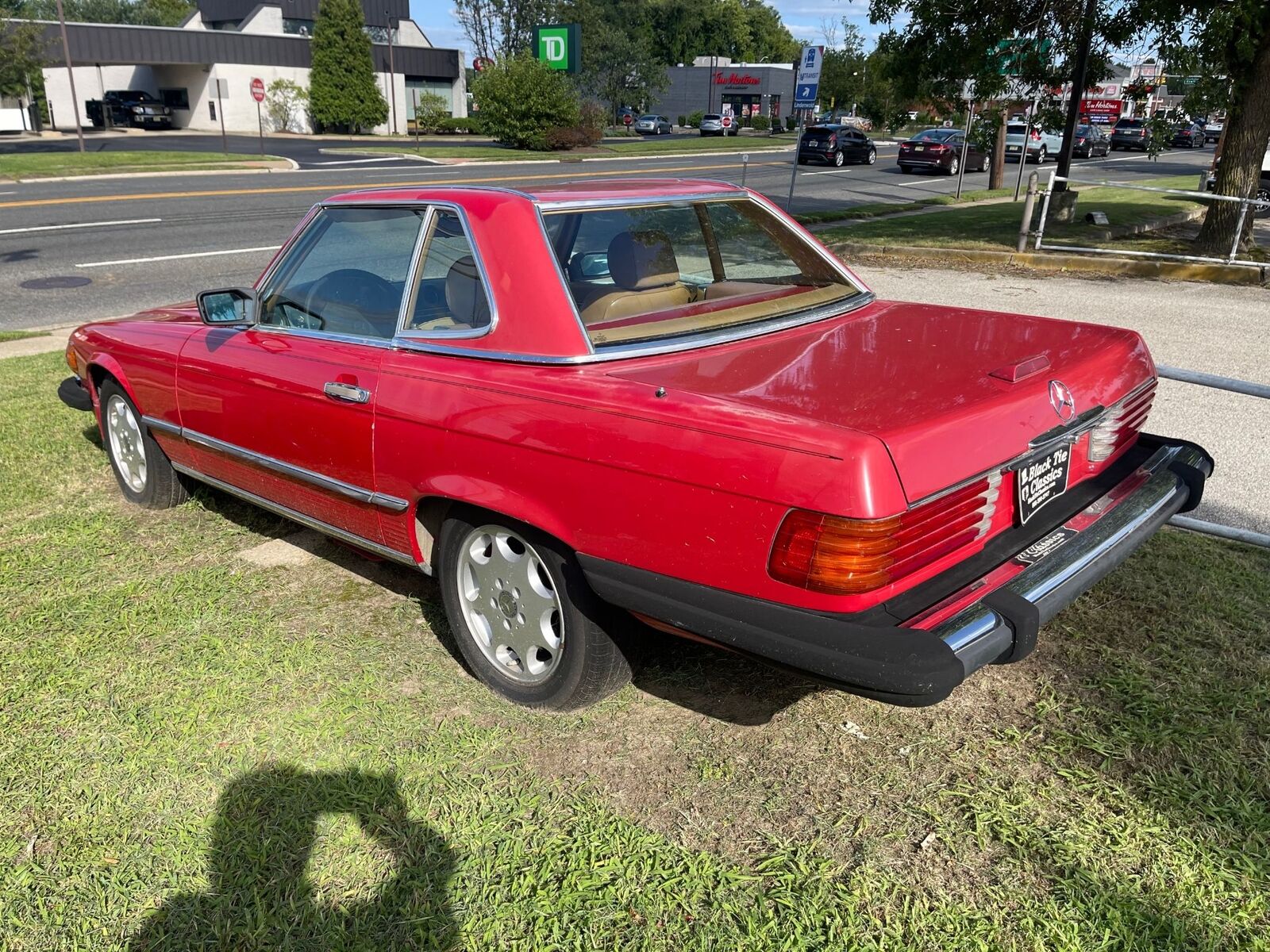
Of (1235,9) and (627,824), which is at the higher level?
(1235,9)

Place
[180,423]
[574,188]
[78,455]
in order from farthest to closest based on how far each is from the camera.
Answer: [78,455]
[180,423]
[574,188]

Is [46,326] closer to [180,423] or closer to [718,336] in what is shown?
[180,423]

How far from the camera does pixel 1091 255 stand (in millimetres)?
13219

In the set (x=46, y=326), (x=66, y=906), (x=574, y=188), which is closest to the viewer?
(x=66, y=906)

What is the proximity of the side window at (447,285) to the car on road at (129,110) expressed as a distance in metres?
56.4

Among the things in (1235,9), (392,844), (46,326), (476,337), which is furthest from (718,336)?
(1235,9)

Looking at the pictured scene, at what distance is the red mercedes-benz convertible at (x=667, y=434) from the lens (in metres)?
2.50

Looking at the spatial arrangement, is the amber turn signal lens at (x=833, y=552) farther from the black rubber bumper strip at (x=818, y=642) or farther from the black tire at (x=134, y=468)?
the black tire at (x=134, y=468)

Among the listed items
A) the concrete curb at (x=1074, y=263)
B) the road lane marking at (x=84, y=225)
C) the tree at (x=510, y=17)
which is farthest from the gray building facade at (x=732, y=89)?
the concrete curb at (x=1074, y=263)

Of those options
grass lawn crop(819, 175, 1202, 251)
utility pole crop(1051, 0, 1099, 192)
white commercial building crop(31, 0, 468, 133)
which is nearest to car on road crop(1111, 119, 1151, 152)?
grass lawn crop(819, 175, 1202, 251)

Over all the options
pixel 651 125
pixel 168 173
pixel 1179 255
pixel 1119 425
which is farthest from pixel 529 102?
pixel 1119 425

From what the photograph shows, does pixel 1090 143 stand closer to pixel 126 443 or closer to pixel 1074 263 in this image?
pixel 1074 263

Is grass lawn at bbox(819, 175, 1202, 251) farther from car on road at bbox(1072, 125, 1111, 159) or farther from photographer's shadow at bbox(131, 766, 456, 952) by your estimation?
car on road at bbox(1072, 125, 1111, 159)

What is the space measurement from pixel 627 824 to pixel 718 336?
60.7 inches
